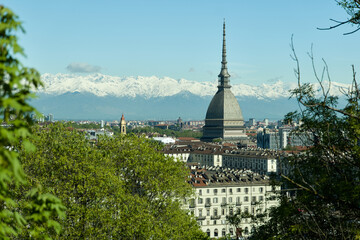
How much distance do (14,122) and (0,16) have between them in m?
1.71

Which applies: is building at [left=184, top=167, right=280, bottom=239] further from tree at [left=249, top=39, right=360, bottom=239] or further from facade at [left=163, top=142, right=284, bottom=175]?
tree at [left=249, top=39, right=360, bottom=239]

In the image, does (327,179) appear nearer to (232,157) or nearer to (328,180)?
→ (328,180)

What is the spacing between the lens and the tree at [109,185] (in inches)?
1266

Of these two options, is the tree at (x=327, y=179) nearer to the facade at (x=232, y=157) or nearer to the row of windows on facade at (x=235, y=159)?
the facade at (x=232, y=157)

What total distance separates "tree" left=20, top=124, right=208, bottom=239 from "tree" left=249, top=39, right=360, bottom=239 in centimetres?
1176

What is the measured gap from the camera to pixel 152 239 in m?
34.6

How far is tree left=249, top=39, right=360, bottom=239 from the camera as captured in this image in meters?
16.9

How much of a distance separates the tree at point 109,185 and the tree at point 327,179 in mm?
11755

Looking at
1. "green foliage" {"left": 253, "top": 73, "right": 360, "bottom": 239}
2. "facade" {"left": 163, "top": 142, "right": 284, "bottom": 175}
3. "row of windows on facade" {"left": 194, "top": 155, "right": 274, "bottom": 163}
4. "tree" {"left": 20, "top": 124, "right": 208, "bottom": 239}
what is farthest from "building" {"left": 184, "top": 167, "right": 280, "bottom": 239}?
"green foliage" {"left": 253, "top": 73, "right": 360, "bottom": 239}

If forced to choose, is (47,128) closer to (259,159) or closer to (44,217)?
(44,217)

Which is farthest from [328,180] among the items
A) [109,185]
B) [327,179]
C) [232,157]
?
[232,157]

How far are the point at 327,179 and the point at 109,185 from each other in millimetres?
17518

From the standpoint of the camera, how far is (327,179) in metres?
19.7

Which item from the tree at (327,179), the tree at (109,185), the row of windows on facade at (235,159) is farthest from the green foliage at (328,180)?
the row of windows on facade at (235,159)
